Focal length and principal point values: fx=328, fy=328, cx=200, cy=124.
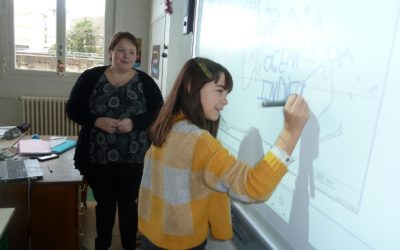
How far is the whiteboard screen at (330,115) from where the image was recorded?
1.94ft

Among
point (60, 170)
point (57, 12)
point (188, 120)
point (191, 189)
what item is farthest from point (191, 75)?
point (57, 12)

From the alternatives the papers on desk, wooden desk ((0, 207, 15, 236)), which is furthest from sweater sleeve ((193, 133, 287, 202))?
the papers on desk

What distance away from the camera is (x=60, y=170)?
6.77ft

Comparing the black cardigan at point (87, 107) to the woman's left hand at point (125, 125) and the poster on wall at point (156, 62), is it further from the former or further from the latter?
the poster on wall at point (156, 62)

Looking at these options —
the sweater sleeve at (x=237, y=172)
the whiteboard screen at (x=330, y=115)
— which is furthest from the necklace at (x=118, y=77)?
the sweater sleeve at (x=237, y=172)

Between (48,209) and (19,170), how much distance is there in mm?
308

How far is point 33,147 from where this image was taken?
234 cm

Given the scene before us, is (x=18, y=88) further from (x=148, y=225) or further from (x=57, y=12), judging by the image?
(x=148, y=225)

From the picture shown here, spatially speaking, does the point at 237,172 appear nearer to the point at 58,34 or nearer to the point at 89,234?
the point at 89,234

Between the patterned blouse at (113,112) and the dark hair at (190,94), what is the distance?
927mm

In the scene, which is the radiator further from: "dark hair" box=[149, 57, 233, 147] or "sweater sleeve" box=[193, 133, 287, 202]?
"sweater sleeve" box=[193, 133, 287, 202]

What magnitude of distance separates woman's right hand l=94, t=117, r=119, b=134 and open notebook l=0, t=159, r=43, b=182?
471 millimetres

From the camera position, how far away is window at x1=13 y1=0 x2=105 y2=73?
4.00m

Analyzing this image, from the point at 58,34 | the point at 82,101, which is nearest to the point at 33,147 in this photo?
the point at 82,101
